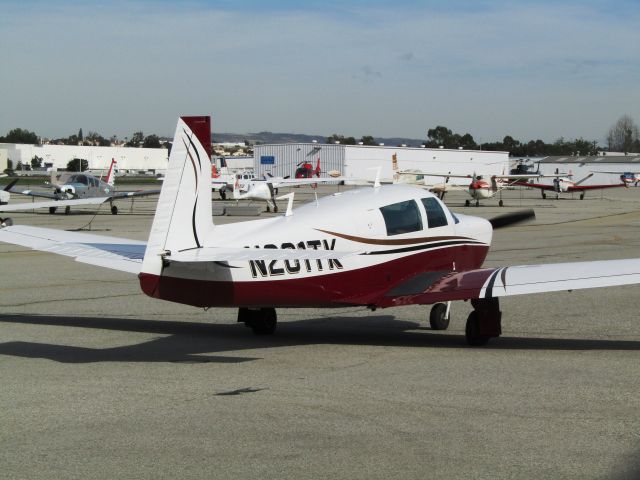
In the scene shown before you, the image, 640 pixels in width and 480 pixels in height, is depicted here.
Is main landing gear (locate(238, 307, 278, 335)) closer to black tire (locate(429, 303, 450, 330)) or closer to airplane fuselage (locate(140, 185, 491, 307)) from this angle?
airplane fuselage (locate(140, 185, 491, 307))

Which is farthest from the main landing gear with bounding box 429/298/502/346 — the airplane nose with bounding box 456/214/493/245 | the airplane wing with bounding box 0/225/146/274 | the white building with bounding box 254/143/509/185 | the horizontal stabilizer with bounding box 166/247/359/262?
the white building with bounding box 254/143/509/185

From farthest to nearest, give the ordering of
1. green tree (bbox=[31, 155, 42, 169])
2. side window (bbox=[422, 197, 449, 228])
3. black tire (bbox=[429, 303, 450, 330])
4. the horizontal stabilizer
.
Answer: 1. green tree (bbox=[31, 155, 42, 169])
2. black tire (bbox=[429, 303, 450, 330])
3. side window (bbox=[422, 197, 449, 228])
4. the horizontal stabilizer

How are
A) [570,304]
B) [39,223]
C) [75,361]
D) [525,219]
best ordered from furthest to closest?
[39,223], [570,304], [525,219], [75,361]

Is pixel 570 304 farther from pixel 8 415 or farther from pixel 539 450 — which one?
pixel 8 415

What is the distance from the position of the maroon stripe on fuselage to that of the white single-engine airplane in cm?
1

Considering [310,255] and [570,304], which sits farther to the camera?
[570,304]

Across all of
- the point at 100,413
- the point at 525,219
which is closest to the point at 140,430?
the point at 100,413

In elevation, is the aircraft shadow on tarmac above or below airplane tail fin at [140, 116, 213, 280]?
below

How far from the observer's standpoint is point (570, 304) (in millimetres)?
15258

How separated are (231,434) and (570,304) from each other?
958 centimetres

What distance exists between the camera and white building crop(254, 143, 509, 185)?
116500 millimetres

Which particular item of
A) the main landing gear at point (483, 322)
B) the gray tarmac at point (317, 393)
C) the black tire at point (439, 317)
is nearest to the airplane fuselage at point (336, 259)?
the black tire at point (439, 317)

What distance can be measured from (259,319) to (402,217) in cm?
237

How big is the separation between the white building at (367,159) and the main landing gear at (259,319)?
101 metres
